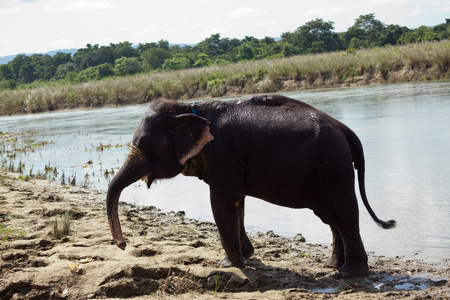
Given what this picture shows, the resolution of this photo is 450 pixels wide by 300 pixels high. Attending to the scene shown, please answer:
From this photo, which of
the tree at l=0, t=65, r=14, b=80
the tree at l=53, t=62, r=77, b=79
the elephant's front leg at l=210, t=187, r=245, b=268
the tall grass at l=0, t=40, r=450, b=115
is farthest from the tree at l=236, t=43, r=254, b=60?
the elephant's front leg at l=210, t=187, r=245, b=268

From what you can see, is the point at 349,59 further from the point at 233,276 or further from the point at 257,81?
the point at 233,276

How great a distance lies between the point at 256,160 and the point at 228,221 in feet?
2.05

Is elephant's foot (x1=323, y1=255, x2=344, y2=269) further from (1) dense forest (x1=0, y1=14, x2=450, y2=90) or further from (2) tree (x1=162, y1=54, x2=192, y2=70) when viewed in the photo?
(2) tree (x1=162, y1=54, x2=192, y2=70)

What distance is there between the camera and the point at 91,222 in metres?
6.89

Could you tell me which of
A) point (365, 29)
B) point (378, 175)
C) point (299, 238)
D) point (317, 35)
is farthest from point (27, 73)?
point (299, 238)

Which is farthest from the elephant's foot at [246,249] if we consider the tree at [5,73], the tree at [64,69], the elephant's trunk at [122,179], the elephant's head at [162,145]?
the tree at [5,73]

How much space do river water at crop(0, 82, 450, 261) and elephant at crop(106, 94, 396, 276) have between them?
1183 millimetres

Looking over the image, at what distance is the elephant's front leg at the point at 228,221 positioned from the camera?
16.7 ft

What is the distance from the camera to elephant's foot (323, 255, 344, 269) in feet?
17.0

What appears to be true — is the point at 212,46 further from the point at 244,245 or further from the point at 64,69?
the point at 244,245

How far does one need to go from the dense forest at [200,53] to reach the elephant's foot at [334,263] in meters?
49.6

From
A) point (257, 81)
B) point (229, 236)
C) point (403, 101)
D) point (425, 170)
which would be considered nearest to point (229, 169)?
point (229, 236)

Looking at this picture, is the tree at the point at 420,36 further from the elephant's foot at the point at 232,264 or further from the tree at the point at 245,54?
the elephant's foot at the point at 232,264

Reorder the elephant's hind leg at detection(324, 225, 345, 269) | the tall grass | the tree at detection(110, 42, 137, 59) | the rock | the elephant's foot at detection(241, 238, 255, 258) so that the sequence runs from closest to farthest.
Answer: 1. the elephant's hind leg at detection(324, 225, 345, 269)
2. the elephant's foot at detection(241, 238, 255, 258)
3. the rock
4. the tall grass
5. the tree at detection(110, 42, 137, 59)
